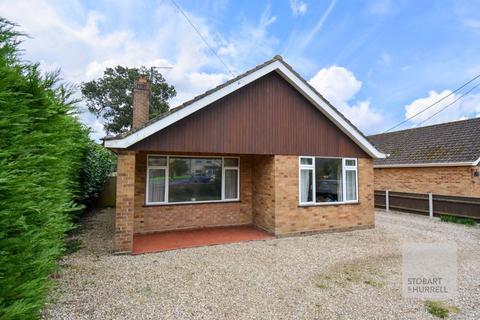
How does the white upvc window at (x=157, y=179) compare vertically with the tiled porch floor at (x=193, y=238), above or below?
above

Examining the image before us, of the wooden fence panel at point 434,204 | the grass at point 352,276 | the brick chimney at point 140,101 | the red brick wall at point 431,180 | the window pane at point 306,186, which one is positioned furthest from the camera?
the red brick wall at point 431,180

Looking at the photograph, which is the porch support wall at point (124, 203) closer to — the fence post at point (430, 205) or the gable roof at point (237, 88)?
the gable roof at point (237, 88)

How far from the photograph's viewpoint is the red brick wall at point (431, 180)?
11.9m

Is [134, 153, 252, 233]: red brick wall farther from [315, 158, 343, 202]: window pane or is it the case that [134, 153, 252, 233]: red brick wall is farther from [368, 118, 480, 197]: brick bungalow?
[368, 118, 480, 197]: brick bungalow

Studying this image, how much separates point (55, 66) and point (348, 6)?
11.2 meters

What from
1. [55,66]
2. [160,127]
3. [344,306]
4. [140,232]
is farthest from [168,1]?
[344,306]

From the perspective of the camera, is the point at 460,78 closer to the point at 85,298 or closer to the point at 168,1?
the point at 168,1

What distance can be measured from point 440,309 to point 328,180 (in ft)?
18.0

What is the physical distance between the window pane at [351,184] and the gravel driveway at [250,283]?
6.81 feet

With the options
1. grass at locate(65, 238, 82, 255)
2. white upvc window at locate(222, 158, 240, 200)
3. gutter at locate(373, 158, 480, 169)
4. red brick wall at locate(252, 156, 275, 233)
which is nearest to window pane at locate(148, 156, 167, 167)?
white upvc window at locate(222, 158, 240, 200)

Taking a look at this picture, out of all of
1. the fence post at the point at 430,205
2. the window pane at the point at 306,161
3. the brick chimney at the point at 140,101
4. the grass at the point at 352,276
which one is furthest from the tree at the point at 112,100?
the grass at the point at 352,276

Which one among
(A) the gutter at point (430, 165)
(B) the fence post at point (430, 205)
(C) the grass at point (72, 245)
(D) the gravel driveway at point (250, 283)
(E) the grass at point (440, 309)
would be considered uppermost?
(A) the gutter at point (430, 165)

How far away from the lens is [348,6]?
10641 millimetres

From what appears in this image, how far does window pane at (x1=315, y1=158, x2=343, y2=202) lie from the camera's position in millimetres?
8953
